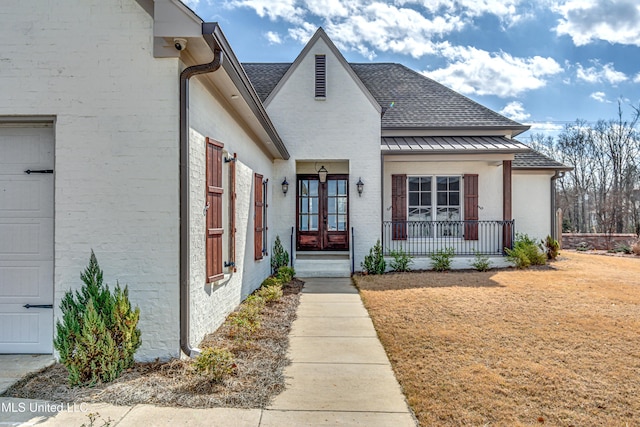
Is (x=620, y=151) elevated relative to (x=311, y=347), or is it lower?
elevated

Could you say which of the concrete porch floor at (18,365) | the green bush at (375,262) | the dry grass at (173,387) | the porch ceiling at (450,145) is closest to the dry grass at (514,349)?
the dry grass at (173,387)

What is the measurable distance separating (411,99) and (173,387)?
12022 millimetres

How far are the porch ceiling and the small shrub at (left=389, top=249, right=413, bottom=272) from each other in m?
2.82

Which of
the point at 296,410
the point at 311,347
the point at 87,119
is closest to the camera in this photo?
the point at 296,410

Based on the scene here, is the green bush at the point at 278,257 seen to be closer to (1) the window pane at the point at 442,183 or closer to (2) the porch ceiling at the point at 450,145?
(2) the porch ceiling at the point at 450,145

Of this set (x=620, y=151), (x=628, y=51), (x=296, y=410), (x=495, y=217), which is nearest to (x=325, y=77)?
(x=495, y=217)

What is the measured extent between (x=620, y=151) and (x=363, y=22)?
24.0m

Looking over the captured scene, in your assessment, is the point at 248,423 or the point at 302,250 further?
the point at 302,250

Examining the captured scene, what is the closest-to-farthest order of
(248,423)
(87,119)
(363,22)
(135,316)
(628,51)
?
(248,423) → (135,316) → (87,119) → (363,22) → (628,51)

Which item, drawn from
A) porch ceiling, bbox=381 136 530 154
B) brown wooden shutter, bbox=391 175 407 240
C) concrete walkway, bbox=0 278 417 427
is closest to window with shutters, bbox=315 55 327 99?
porch ceiling, bbox=381 136 530 154

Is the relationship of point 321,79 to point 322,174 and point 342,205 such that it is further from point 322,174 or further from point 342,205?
point 342,205

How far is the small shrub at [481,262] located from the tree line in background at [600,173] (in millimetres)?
16823

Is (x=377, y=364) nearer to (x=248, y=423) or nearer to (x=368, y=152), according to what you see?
(x=248, y=423)

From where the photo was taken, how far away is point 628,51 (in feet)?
76.0
